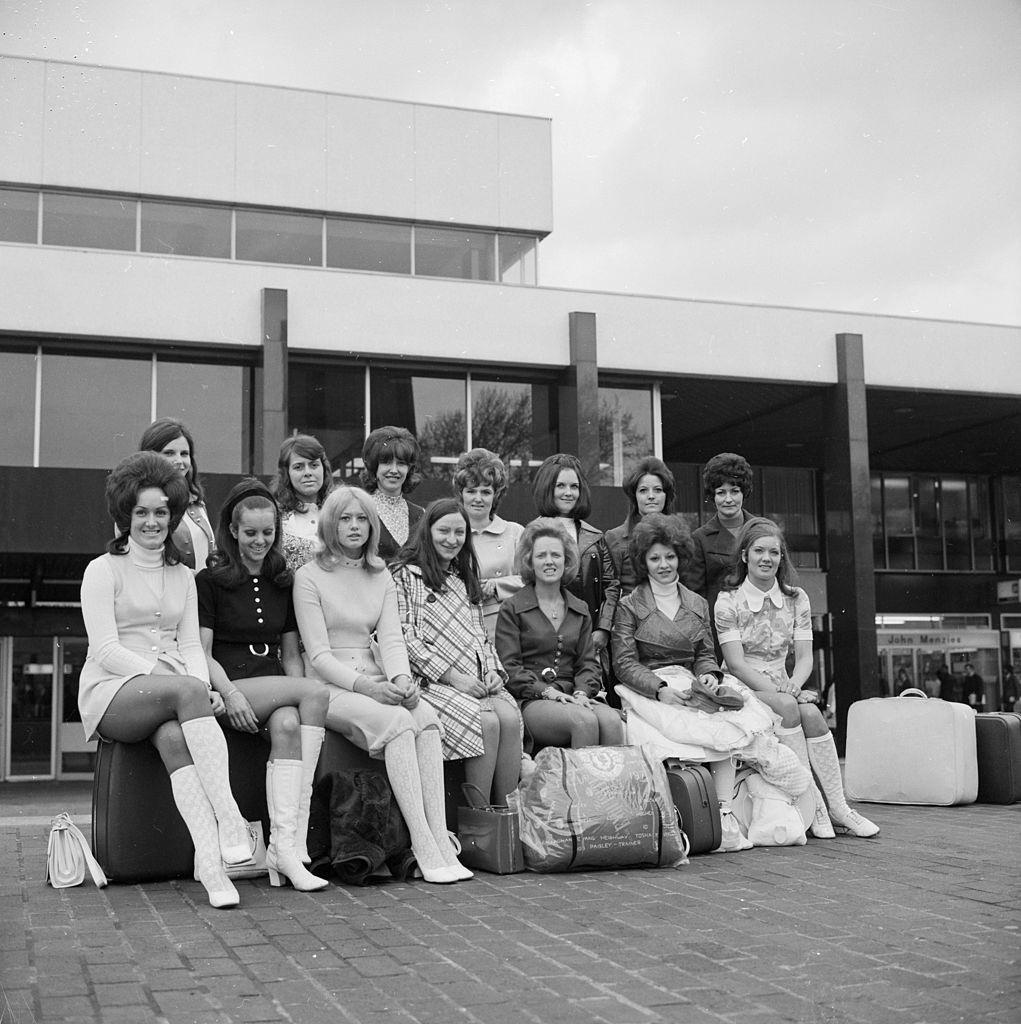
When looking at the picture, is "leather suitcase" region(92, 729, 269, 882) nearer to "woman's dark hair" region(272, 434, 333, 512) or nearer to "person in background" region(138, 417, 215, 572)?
"person in background" region(138, 417, 215, 572)

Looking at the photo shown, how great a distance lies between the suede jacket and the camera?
24.0 feet

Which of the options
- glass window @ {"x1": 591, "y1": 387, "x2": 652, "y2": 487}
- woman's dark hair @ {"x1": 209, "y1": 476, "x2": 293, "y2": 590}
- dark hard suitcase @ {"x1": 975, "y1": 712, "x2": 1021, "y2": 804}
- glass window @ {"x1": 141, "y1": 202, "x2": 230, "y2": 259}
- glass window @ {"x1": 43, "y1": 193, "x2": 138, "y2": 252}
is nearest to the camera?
woman's dark hair @ {"x1": 209, "y1": 476, "x2": 293, "y2": 590}

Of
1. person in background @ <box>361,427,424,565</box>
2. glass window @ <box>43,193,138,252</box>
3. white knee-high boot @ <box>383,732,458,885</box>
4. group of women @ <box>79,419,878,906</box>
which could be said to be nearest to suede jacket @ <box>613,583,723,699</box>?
group of women @ <box>79,419,878,906</box>

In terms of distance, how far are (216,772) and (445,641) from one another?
1579 millimetres

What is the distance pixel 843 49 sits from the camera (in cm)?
649

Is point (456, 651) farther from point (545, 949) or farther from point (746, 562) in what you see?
point (545, 949)

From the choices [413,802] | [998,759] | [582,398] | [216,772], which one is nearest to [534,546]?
[413,802]

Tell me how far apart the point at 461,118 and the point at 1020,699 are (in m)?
18.7

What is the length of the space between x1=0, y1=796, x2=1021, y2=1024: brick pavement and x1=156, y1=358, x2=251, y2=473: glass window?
1259 centimetres

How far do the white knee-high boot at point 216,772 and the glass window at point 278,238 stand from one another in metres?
17.6

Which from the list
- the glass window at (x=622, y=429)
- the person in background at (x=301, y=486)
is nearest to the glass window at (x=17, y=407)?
the glass window at (x=622, y=429)

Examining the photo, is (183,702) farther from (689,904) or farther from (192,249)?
A: (192,249)

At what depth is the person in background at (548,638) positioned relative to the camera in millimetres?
6875

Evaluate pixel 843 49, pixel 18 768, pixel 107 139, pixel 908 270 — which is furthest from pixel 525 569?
pixel 107 139
